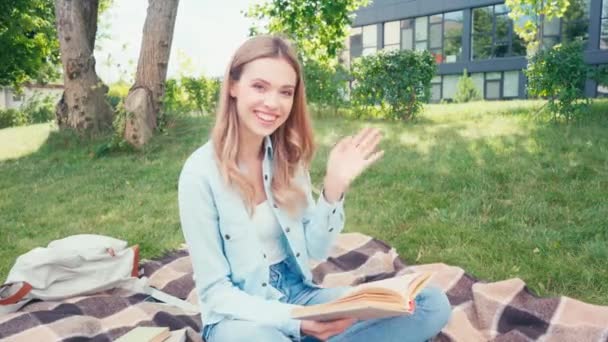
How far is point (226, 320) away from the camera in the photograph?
238 centimetres

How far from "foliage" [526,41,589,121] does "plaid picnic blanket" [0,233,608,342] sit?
22.1ft

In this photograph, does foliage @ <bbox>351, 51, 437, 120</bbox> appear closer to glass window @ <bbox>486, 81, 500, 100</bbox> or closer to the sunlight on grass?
the sunlight on grass

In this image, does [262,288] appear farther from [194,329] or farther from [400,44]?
[400,44]

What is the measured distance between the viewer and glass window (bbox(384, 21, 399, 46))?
102 ft

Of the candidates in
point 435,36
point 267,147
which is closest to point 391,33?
point 435,36

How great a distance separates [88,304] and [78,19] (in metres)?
8.21

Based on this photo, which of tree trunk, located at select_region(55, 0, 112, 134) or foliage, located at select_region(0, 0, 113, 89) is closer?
tree trunk, located at select_region(55, 0, 112, 134)

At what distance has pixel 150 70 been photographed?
977 centimetres

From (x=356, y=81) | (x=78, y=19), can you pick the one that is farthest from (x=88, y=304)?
(x=356, y=81)

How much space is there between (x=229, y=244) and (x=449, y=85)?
27509 mm

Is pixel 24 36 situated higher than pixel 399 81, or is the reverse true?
pixel 24 36

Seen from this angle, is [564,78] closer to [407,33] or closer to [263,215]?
[263,215]

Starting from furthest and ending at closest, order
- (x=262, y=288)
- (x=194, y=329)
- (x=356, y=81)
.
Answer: (x=356, y=81), (x=194, y=329), (x=262, y=288)

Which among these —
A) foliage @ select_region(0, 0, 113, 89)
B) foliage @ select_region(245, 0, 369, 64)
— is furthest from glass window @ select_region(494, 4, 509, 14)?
foliage @ select_region(0, 0, 113, 89)
